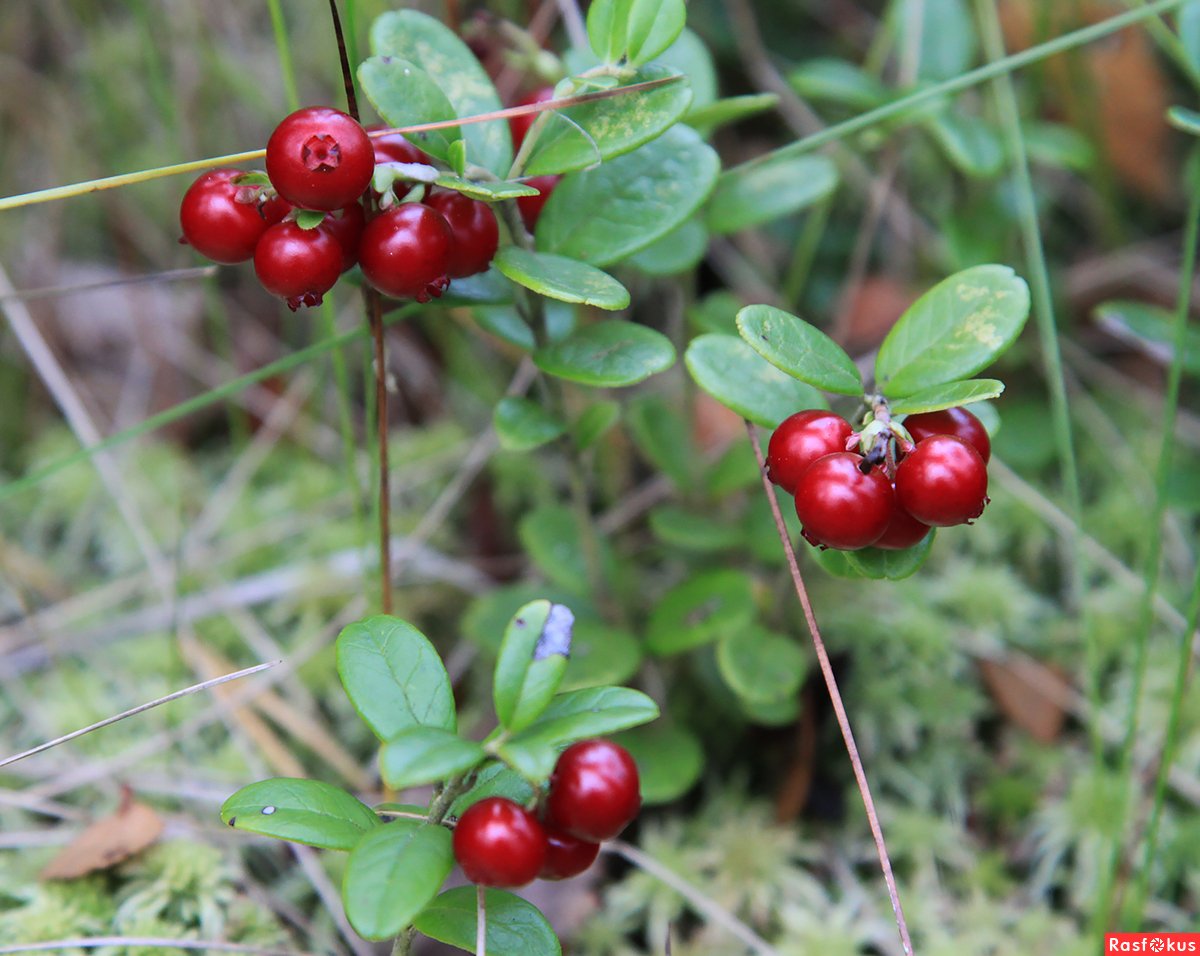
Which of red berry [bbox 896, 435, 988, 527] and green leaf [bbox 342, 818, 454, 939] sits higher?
red berry [bbox 896, 435, 988, 527]

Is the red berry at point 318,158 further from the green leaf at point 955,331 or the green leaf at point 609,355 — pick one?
the green leaf at point 955,331

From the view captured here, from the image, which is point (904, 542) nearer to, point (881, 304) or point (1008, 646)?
point (1008, 646)

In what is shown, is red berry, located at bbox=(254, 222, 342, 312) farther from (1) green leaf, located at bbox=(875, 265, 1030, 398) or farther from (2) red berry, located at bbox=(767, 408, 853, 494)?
(1) green leaf, located at bbox=(875, 265, 1030, 398)

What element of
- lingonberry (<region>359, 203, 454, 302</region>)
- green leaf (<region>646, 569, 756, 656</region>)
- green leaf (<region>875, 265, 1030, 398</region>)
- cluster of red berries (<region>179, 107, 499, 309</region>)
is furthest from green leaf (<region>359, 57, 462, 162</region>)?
green leaf (<region>646, 569, 756, 656</region>)

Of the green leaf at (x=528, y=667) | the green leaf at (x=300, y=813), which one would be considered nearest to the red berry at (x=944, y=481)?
the green leaf at (x=528, y=667)

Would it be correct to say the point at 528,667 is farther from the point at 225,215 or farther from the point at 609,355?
the point at 225,215

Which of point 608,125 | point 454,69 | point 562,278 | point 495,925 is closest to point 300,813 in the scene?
point 495,925

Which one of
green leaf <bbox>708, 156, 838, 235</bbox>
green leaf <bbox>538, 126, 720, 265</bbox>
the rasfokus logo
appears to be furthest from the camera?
green leaf <bbox>708, 156, 838, 235</bbox>
